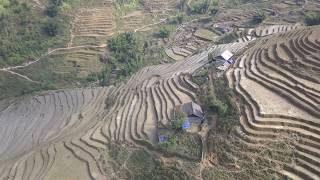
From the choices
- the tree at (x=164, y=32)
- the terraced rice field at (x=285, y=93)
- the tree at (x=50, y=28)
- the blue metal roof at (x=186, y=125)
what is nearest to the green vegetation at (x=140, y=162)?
the blue metal roof at (x=186, y=125)

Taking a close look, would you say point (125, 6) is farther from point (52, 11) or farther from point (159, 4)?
point (52, 11)

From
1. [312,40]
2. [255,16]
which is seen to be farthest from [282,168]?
[255,16]

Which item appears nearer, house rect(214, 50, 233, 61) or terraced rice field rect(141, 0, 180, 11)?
house rect(214, 50, 233, 61)

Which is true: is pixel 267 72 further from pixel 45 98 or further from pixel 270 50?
pixel 45 98

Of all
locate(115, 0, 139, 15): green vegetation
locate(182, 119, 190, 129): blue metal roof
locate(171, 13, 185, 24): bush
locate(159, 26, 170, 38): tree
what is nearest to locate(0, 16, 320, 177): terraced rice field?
locate(182, 119, 190, 129): blue metal roof

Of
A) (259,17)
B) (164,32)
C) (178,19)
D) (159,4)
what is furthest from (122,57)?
(159,4)

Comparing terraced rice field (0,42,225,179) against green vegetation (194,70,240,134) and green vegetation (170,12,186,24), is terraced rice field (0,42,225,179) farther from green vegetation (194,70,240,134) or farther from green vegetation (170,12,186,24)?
green vegetation (170,12,186,24)
